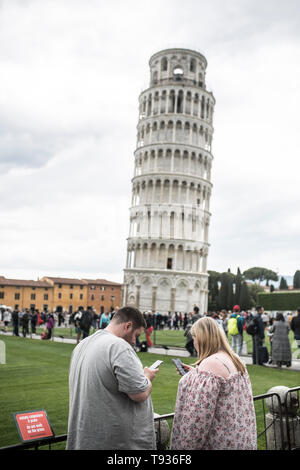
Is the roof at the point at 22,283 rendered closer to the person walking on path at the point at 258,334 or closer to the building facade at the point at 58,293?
the building facade at the point at 58,293

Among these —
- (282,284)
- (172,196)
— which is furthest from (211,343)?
(282,284)

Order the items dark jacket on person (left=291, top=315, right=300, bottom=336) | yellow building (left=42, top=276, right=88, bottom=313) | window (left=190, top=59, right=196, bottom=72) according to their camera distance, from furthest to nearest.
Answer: yellow building (left=42, top=276, right=88, bottom=313) → window (left=190, top=59, right=196, bottom=72) → dark jacket on person (left=291, top=315, right=300, bottom=336)

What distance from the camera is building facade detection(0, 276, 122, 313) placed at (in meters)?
90.2

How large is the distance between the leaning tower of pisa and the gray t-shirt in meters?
54.8

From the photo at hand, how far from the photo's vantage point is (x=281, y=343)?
14164mm

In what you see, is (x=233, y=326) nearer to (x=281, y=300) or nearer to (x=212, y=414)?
(x=212, y=414)

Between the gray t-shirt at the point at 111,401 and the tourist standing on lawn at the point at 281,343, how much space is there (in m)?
11.5

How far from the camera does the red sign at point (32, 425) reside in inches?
149

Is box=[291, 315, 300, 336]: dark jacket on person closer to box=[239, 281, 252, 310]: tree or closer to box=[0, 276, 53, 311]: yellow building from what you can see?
box=[239, 281, 252, 310]: tree

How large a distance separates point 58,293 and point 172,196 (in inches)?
1853

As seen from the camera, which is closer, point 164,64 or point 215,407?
point 215,407

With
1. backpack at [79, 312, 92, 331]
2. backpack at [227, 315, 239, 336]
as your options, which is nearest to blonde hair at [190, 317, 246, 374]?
backpack at [227, 315, 239, 336]

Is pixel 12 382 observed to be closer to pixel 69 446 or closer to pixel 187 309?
pixel 69 446
